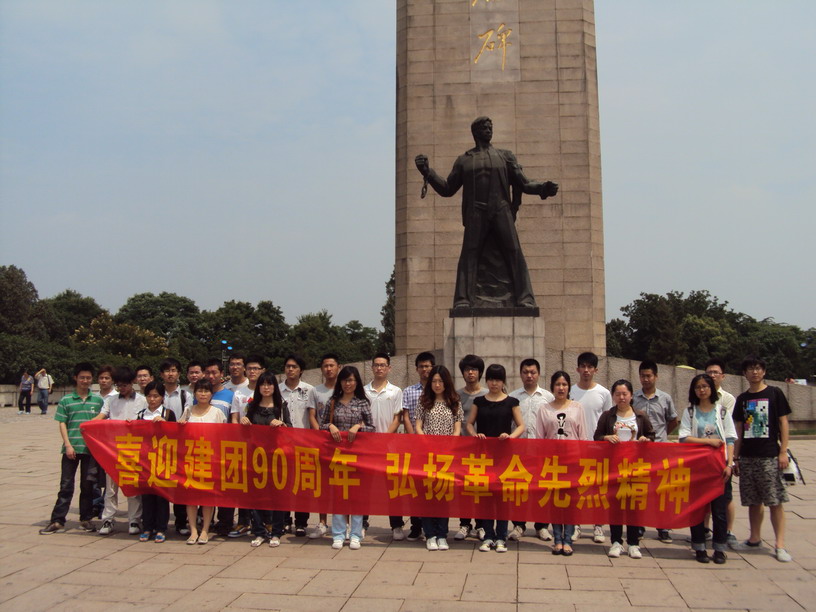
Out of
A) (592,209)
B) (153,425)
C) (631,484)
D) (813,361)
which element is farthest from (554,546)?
(813,361)

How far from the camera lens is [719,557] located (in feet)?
19.4

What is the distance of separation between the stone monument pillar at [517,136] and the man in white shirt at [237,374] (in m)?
10.4

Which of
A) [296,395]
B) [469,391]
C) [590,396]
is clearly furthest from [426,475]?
[590,396]

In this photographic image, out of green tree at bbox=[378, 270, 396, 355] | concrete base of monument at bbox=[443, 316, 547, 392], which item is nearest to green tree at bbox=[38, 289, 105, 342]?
green tree at bbox=[378, 270, 396, 355]

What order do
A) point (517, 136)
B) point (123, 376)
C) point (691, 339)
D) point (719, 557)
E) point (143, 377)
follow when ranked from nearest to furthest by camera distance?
point (719, 557), point (123, 376), point (143, 377), point (517, 136), point (691, 339)

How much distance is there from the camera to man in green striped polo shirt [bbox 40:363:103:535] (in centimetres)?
704

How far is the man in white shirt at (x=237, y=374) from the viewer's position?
302 inches

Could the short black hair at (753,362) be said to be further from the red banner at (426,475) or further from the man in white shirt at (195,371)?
the man in white shirt at (195,371)

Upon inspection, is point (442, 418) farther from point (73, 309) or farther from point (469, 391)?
point (73, 309)

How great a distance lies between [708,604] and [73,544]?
504 centimetres

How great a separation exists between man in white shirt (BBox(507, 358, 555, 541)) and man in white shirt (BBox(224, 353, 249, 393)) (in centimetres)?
273

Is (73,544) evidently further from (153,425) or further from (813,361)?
(813,361)

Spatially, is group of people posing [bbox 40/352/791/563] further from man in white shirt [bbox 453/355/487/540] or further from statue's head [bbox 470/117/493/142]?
statue's head [bbox 470/117/493/142]

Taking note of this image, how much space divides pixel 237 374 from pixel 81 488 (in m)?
1.76
